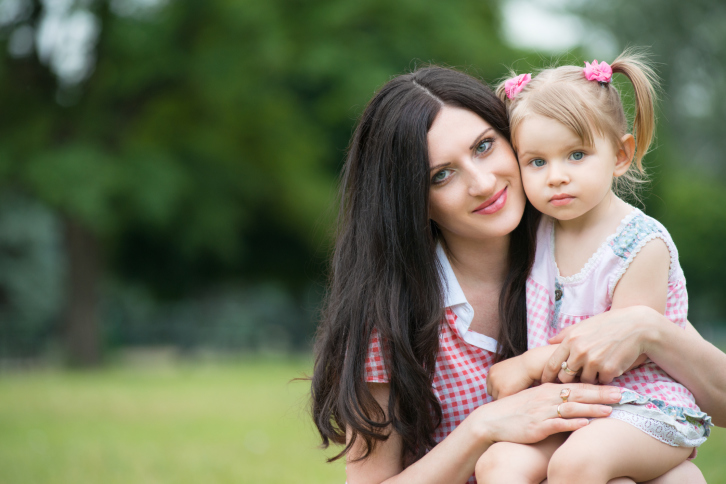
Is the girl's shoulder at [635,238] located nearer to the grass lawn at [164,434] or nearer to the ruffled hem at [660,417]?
the ruffled hem at [660,417]

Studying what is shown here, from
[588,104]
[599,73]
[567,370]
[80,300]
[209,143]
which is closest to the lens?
[567,370]

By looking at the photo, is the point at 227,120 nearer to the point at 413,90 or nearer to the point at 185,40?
the point at 185,40

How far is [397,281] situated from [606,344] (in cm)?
68

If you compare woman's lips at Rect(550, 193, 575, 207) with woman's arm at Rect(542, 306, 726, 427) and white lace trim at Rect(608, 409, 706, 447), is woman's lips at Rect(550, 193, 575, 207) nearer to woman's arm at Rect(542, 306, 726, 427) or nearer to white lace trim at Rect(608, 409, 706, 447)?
woman's arm at Rect(542, 306, 726, 427)

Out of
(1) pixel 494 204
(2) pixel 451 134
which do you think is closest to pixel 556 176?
(1) pixel 494 204

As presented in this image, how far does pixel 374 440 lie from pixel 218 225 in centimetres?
1602

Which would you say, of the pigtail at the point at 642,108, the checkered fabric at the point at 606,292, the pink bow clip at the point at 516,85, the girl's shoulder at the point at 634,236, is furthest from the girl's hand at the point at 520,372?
the pink bow clip at the point at 516,85

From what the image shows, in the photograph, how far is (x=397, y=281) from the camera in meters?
2.53

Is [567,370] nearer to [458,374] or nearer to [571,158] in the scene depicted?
[458,374]

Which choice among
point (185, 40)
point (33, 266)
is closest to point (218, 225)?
point (185, 40)

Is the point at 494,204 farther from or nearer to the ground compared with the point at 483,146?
nearer to the ground

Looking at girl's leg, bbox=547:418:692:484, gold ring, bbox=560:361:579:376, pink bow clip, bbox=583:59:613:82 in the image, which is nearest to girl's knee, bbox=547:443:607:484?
girl's leg, bbox=547:418:692:484

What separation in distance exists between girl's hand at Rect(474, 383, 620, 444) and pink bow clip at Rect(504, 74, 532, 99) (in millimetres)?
942

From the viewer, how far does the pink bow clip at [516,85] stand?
8.45ft
